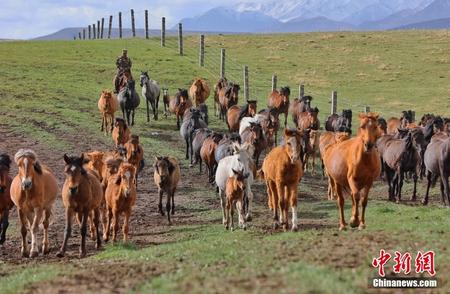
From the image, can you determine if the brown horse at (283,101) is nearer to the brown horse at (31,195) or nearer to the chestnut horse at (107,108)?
the chestnut horse at (107,108)

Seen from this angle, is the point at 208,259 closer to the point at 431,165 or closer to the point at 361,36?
the point at 431,165

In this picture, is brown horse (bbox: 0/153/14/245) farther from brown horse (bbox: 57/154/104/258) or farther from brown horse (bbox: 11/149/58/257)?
brown horse (bbox: 57/154/104/258)

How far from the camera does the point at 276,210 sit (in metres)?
15.4

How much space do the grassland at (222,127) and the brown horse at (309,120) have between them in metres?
4.65

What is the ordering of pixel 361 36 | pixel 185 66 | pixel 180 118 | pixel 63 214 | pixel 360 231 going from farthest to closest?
pixel 361 36, pixel 185 66, pixel 180 118, pixel 63 214, pixel 360 231

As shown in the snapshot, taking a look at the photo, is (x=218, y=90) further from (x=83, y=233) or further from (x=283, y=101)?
(x=83, y=233)

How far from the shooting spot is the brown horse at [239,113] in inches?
1114

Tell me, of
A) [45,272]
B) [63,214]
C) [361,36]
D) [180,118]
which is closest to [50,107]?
[180,118]

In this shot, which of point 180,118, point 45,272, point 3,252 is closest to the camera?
point 45,272

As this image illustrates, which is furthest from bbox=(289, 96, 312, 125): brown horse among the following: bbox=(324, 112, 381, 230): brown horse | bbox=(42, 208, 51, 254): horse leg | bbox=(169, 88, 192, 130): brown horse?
bbox=(42, 208, 51, 254): horse leg

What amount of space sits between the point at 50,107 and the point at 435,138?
20.4 m

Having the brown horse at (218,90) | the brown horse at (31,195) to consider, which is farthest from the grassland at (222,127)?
the brown horse at (218,90)

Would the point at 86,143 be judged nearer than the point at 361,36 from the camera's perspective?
Yes

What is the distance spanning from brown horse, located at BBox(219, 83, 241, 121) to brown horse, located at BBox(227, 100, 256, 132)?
3337 mm
